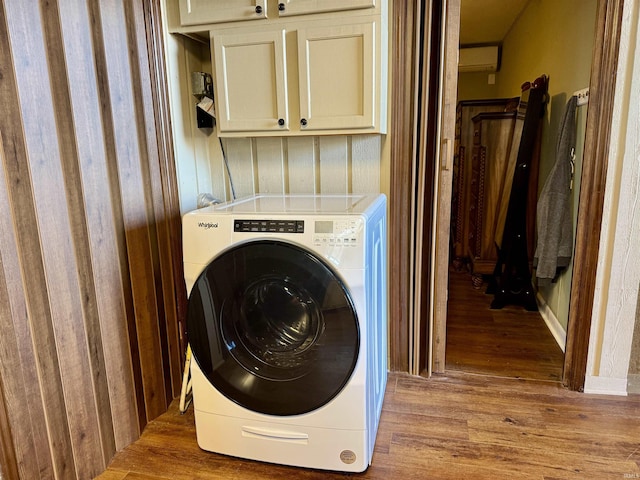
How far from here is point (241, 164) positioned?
2322mm

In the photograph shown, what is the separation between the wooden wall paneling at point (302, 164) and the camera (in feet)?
7.29

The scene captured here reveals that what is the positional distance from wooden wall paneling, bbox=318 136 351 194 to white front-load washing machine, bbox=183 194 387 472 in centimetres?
52

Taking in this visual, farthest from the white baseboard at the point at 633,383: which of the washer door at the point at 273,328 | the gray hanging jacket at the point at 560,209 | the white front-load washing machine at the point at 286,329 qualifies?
the washer door at the point at 273,328

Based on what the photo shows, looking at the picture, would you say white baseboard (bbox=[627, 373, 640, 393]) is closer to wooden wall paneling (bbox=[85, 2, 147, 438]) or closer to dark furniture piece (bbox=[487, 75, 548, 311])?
dark furniture piece (bbox=[487, 75, 548, 311])

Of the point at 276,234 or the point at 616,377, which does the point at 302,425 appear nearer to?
the point at 276,234

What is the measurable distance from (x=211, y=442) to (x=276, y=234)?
0.92m

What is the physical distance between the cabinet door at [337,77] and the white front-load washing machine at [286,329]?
0.43 m

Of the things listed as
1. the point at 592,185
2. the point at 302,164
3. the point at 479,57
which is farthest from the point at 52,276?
the point at 479,57

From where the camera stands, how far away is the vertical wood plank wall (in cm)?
130

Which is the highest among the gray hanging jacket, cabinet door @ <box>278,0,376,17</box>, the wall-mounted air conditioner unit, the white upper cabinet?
the wall-mounted air conditioner unit

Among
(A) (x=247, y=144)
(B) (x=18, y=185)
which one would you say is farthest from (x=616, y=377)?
(B) (x=18, y=185)

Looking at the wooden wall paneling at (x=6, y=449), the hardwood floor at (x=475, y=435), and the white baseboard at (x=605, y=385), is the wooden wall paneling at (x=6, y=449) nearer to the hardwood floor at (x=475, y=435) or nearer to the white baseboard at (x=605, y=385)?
the hardwood floor at (x=475, y=435)

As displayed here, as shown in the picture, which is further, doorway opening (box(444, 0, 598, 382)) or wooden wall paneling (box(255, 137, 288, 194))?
doorway opening (box(444, 0, 598, 382))

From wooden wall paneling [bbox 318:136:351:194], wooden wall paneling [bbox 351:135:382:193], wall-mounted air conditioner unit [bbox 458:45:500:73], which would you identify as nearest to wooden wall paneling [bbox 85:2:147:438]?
wooden wall paneling [bbox 318:136:351:194]
